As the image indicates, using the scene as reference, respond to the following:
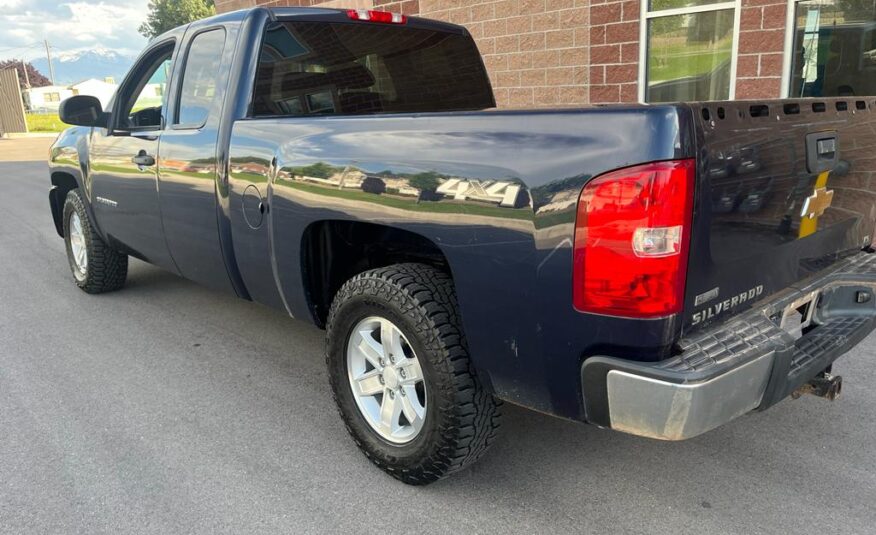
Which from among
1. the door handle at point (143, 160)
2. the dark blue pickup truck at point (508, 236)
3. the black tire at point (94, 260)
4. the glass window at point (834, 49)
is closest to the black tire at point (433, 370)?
the dark blue pickup truck at point (508, 236)

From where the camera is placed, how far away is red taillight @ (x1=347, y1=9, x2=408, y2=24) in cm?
397

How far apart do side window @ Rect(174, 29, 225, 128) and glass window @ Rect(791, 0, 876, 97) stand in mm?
5340

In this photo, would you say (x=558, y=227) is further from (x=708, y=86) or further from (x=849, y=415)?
(x=708, y=86)

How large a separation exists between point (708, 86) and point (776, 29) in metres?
0.91

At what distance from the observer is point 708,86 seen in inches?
286

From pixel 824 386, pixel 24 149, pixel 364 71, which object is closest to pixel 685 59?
pixel 364 71

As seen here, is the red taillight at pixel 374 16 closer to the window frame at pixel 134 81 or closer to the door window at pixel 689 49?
the window frame at pixel 134 81

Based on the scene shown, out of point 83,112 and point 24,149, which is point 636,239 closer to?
point 83,112

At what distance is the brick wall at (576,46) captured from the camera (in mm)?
6613

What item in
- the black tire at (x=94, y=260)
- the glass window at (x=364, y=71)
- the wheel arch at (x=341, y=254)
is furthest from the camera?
the black tire at (x=94, y=260)

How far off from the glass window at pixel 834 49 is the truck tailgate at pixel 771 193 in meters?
4.07

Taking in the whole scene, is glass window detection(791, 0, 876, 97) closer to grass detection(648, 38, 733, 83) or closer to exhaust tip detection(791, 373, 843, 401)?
grass detection(648, 38, 733, 83)

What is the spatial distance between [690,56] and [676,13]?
467mm

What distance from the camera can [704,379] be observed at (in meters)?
2.03
